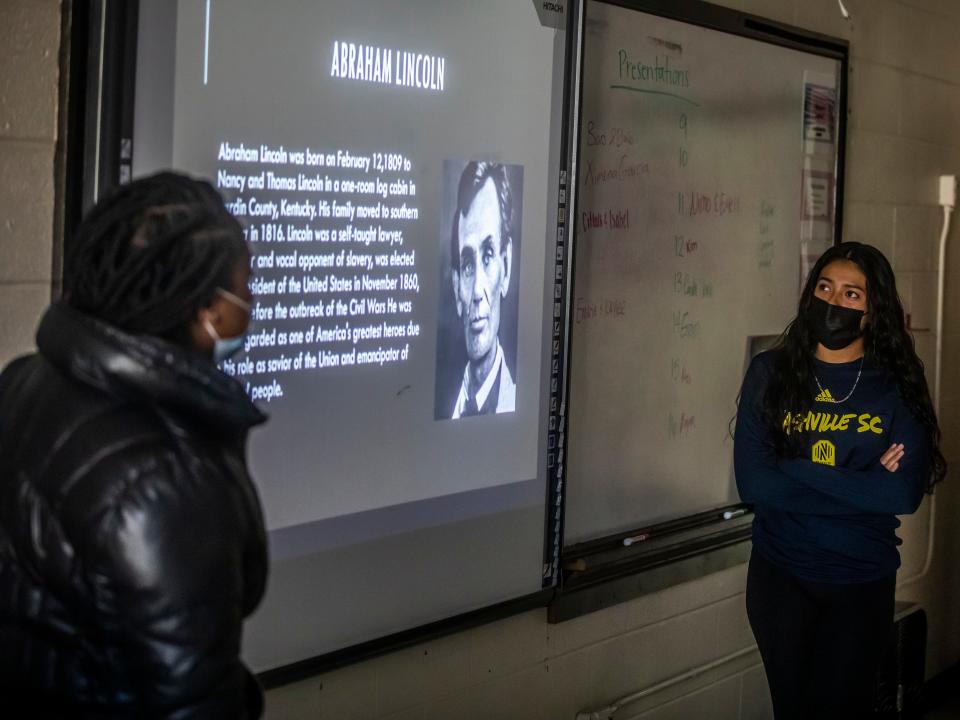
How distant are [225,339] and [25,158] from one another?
681 millimetres

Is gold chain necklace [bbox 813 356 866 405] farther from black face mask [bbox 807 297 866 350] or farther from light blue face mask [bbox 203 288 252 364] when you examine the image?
light blue face mask [bbox 203 288 252 364]

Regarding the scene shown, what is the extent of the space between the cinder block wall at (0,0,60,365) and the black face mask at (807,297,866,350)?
63.5 inches

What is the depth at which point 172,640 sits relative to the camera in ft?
3.48

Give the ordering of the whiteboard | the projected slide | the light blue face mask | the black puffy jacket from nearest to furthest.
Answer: the black puffy jacket → the light blue face mask → the projected slide → the whiteboard

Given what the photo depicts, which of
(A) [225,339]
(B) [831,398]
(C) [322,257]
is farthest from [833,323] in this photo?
(A) [225,339]

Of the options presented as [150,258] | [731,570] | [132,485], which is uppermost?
[150,258]

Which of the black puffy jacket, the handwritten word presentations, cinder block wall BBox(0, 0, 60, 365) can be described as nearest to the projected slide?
the handwritten word presentations

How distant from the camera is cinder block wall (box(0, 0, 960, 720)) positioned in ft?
5.52

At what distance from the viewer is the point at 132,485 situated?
1060mm

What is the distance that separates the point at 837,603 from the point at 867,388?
0.47 m

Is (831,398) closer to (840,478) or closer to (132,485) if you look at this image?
(840,478)

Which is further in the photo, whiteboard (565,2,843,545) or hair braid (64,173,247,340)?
whiteboard (565,2,843,545)

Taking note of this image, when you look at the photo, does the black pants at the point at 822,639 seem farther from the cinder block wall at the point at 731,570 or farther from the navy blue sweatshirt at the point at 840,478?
the cinder block wall at the point at 731,570

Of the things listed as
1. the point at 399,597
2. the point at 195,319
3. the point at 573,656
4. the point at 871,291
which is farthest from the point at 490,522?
the point at 195,319
